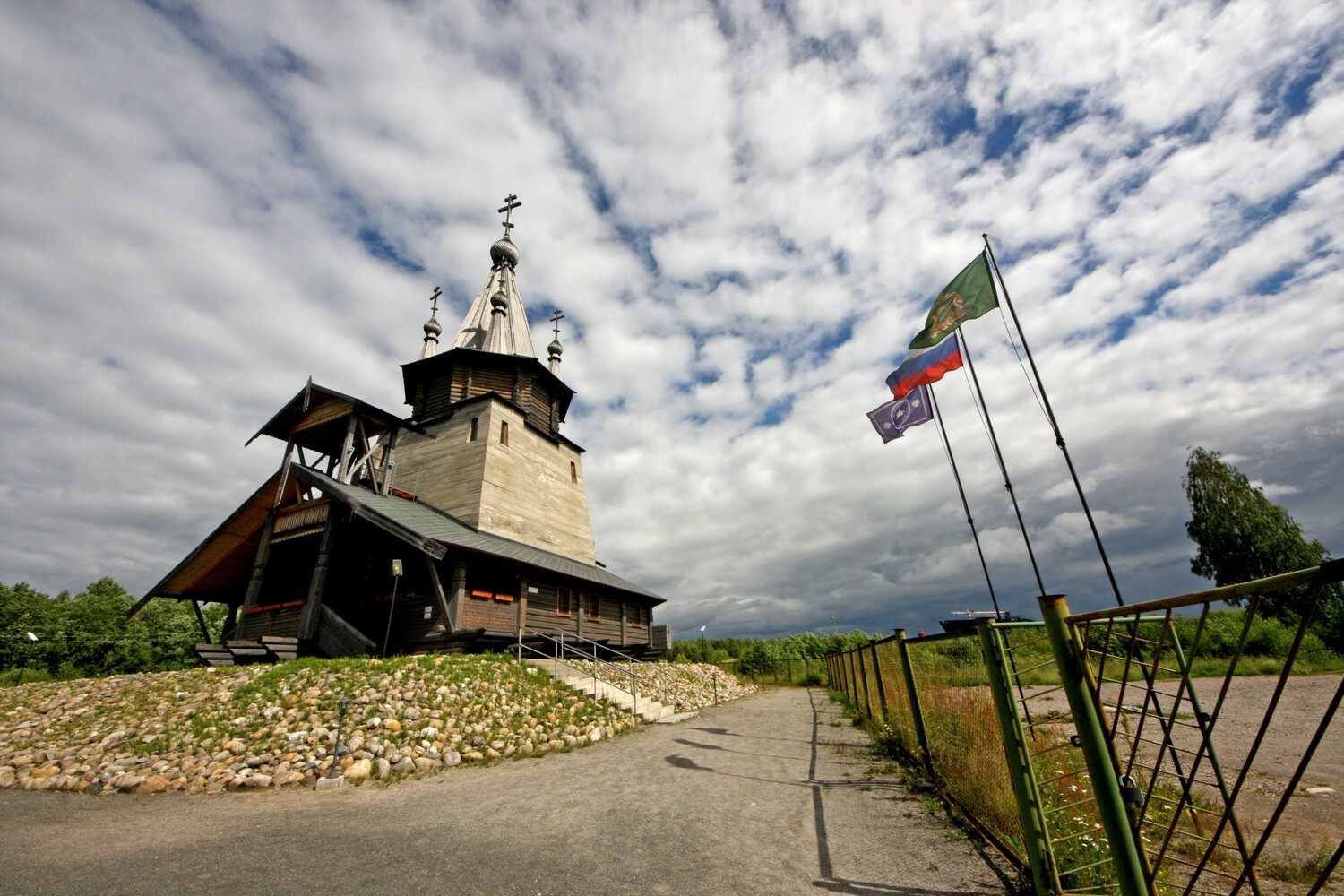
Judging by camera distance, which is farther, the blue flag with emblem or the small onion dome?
the small onion dome

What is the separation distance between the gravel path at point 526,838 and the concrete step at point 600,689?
473cm

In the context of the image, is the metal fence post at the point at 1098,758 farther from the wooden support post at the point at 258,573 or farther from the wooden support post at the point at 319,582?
the wooden support post at the point at 258,573

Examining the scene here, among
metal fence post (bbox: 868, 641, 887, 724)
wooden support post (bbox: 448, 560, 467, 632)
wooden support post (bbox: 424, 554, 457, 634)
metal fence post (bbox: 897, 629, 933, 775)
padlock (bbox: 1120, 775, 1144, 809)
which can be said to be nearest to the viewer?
padlock (bbox: 1120, 775, 1144, 809)

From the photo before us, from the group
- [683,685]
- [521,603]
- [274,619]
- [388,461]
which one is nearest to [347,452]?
[388,461]

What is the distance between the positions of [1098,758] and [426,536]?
13.9 meters

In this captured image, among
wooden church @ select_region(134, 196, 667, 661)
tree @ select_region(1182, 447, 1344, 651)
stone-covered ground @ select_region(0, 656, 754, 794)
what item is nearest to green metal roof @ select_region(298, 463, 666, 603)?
wooden church @ select_region(134, 196, 667, 661)

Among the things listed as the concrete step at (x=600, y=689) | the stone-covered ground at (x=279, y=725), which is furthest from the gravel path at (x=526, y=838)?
the concrete step at (x=600, y=689)

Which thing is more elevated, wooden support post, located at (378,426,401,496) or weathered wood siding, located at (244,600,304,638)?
wooden support post, located at (378,426,401,496)

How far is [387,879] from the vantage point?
15.5ft

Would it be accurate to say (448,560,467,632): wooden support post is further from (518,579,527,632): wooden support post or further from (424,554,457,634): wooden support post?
(518,579,527,632): wooden support post

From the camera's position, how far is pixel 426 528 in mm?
15547

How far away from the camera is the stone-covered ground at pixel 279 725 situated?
26.1 feet

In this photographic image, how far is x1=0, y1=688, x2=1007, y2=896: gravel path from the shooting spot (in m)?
4.58

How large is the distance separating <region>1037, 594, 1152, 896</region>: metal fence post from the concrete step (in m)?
11.3
